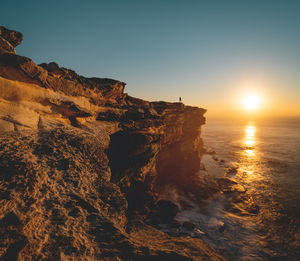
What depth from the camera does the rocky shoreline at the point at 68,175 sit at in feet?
10.6

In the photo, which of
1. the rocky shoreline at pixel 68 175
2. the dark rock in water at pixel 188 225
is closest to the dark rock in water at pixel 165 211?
the rocky shoreline at pixel 68 175

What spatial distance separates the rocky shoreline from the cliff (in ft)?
0.06

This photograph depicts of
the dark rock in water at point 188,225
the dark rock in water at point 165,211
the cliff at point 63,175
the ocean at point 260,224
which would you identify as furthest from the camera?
the dark rock in water at point 165,211

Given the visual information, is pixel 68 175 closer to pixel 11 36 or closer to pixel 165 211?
pixel 11 36

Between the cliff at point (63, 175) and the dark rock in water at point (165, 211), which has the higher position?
the cliff at point (63, 175)

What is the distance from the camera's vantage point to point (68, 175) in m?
4.84

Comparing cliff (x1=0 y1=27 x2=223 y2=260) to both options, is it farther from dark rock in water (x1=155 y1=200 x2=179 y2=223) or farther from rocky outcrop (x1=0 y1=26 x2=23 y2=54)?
dark rock in water (x1=155 y1=200 x2=179 y2=223)

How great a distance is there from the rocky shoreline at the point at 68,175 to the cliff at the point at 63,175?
0.06 ft

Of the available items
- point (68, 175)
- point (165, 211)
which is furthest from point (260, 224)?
point (68, 175)

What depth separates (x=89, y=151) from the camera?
6047 millimetres

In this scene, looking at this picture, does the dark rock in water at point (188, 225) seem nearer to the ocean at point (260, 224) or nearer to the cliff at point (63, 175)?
the ocean at point (260, 224)

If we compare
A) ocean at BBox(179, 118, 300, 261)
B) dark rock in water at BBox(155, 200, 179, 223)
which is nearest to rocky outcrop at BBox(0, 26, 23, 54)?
dark rock in water at BBox(155, 200, 179, 223)

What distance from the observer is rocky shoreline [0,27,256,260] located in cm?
324

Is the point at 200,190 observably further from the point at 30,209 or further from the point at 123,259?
the point at 30,209
